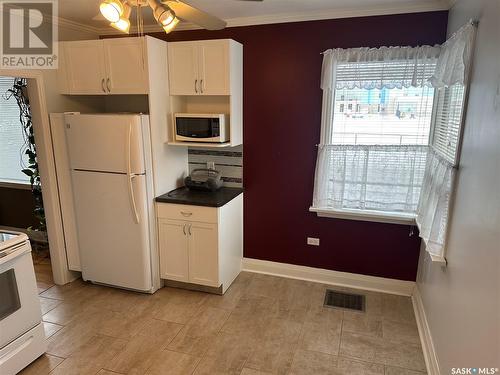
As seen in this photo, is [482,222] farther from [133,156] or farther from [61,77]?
[61,77]

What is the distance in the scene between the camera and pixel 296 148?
3.29 metres

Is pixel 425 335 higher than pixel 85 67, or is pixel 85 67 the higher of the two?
pixel 85 67

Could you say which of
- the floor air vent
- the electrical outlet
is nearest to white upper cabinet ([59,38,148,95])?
the electrical outlet

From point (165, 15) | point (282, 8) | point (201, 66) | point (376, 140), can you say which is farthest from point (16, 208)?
point (376, 140)

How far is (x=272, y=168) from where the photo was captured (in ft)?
11.2

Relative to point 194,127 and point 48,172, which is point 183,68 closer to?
point 194,127

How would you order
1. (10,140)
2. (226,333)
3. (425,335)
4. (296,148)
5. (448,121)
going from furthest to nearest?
(10,140) → (296,148) → (226,333) → (425,335) → (448,121)

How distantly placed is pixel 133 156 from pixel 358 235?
223 centimetres

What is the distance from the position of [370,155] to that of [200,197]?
1610 mm

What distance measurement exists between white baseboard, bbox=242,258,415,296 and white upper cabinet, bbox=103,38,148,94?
2102 millimetres

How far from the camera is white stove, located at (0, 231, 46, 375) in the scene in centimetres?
214

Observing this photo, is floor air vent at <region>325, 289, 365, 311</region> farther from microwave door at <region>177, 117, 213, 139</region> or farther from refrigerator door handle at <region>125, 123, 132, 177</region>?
refrigerator door handle at <region>125, 123, 132, 177</region>

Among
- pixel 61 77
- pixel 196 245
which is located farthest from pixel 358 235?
pixel 61 77

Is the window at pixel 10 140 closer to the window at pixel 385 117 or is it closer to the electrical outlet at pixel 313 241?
the electrical outlet at pixel 313 241
